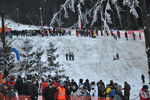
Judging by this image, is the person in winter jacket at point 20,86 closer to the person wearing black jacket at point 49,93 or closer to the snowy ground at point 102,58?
the person wearing black jacket at point 49,93

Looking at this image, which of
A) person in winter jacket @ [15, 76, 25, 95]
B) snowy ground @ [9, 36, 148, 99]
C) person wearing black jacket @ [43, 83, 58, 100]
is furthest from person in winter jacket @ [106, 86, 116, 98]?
snowy ground @ [9, 36, 148, 99]

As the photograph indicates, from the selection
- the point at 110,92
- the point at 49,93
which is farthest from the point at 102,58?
the point at 49,93

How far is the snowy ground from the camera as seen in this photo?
2786cm

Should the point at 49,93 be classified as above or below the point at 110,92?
above

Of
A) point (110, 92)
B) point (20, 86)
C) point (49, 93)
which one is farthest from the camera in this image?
point (20, 86)

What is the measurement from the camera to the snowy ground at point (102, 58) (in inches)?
1097

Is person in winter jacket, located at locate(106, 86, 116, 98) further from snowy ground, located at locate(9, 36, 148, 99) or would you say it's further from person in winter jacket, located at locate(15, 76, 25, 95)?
snowy ground, located at locate(9, 36, 148, 99)

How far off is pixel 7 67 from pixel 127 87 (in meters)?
7.67

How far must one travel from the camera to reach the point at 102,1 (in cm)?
841

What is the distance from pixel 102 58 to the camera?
3294 centimetres

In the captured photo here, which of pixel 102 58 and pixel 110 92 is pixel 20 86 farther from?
pixel 102 58

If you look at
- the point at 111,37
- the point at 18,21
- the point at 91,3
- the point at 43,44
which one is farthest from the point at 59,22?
the point at 18,21

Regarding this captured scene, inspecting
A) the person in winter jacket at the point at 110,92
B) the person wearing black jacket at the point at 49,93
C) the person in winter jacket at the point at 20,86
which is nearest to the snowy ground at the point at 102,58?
the person in winter jacket at the point at 110,92

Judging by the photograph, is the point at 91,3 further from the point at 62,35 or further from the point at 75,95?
the point at 62,35
